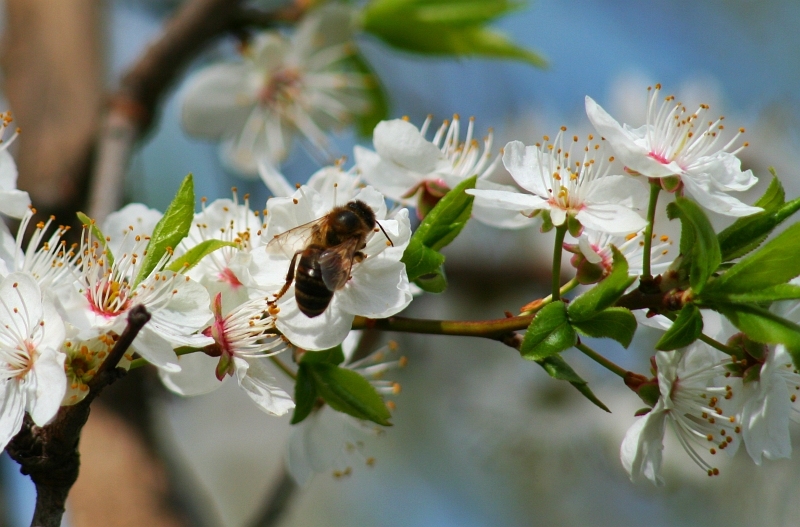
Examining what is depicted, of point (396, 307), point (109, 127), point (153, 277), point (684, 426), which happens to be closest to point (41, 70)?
point (109, 127)

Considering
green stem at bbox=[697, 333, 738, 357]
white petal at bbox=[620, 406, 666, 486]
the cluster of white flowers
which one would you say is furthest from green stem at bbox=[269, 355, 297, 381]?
green stem at bbox=[697, 333, 738, 357]

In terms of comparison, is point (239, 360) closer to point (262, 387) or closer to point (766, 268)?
point (262, 387)

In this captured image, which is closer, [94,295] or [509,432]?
[94,295]

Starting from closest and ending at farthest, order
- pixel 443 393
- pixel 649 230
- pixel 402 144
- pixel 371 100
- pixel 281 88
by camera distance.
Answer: pixel 649 230
pixel 402 144
pixel 281 88
pixel 371 100
pixel 443 393

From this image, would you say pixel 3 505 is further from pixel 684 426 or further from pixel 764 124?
pixel 764 124

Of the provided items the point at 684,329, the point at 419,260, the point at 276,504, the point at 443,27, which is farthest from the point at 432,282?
the point at 443,27

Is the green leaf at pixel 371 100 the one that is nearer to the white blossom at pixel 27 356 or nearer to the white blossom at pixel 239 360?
the white blossom at pixel 239 360
